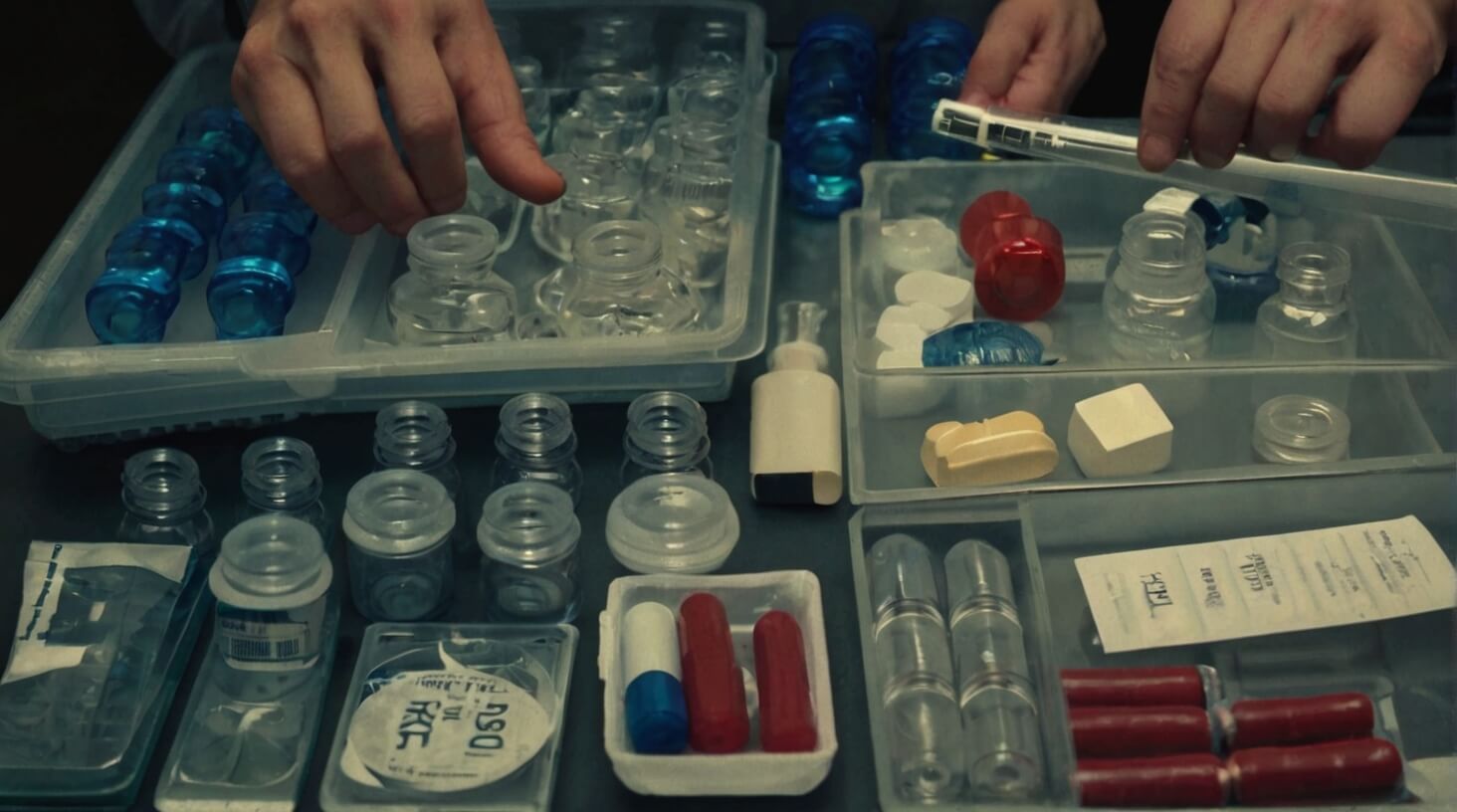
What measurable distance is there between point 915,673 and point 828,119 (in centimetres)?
60

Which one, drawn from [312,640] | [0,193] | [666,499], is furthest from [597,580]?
[0,193]

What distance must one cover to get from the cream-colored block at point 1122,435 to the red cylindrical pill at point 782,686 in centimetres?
26

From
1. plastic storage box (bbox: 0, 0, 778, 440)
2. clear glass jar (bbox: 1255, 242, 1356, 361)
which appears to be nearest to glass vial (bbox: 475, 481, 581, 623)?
plastic storage box (bbox: 0, 0, 778, 440)

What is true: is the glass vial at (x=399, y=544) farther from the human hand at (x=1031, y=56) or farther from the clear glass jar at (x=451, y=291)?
the human hand at (x=1031, y=56)

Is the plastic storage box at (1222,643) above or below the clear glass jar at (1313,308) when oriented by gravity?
below

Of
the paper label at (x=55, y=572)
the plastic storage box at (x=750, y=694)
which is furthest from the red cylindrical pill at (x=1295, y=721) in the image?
the paper label at (x=55, y=572)

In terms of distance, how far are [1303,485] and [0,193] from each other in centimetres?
151

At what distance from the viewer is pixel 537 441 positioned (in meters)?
1.05

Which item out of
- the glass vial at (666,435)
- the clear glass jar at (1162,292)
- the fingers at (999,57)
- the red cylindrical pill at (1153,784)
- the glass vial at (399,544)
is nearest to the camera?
the red cylindrical pill at (1153,784)

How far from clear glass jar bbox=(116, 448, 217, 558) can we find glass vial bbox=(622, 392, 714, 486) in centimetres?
31

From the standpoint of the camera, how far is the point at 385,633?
978 mm

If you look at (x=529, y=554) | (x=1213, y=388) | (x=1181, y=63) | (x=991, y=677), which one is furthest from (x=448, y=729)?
(x=1181, y=63)

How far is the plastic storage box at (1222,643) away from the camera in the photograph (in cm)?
91

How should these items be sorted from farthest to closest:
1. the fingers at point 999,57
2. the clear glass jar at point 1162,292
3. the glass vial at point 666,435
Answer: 1. the fingers at point 999,57
2. the clear glass jar at point 1162,292
3. the glass vial at point 666,435
